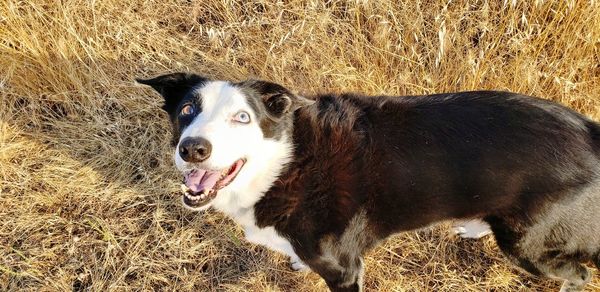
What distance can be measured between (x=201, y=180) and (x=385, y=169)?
0.92 meters

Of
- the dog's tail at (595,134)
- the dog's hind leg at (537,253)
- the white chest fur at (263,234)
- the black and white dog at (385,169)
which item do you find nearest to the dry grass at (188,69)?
the dog's hind leg at (537,253)

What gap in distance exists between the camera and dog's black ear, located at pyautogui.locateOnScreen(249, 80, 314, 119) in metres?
2.12

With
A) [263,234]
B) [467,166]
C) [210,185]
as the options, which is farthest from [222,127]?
[467,166]

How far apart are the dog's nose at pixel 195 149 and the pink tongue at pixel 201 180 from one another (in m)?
0.21

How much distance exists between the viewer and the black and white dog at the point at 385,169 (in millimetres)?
2008

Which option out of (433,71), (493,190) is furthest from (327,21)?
(493,190)

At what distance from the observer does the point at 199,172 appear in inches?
82.9

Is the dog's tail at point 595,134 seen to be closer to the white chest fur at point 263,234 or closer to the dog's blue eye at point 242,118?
the white chest fur at point 263,234

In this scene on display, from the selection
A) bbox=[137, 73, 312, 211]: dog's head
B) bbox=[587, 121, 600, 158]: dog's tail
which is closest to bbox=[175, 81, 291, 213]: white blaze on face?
bbox=[137, 73, 312, 211]: dog's head

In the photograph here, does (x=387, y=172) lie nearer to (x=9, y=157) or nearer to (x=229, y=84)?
(x=229, y=84)

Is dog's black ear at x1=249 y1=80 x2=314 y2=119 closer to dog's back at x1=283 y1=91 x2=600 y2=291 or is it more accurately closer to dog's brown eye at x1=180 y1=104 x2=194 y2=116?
dog's back at x1=283 y1=91 x2=600 y2=291

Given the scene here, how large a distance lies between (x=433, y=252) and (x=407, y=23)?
67.3 inches

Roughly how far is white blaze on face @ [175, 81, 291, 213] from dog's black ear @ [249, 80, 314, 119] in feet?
0.40

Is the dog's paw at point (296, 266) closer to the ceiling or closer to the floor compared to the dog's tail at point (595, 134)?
closer to the floor
